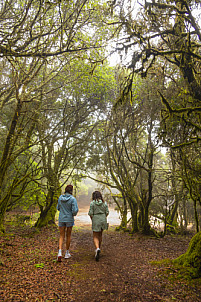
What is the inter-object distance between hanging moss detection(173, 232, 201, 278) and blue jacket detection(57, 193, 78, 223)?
3.03m

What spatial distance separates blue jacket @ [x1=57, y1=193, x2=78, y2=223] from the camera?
5465 millimetres

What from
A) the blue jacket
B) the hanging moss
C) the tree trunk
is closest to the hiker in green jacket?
the blue jacket

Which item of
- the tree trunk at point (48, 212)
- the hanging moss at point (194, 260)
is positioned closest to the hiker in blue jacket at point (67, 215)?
the hanging moss at point (194, 260)

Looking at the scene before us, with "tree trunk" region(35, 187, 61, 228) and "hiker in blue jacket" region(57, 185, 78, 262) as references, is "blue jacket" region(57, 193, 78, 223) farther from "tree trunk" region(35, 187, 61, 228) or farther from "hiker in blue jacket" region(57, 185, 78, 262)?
"tree trunk" region(35, 187, 61, 228)

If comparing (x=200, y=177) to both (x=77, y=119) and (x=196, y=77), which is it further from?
(x=77, y=119)

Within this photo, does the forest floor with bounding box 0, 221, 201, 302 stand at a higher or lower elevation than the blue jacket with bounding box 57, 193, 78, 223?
lower

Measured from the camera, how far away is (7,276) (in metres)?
3.73

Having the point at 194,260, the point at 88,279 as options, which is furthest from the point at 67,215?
the point at 194,260

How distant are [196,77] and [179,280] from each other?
5.11 m

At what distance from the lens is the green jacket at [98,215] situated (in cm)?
582

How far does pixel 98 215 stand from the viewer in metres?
5.98

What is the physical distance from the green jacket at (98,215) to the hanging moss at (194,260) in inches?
91.0

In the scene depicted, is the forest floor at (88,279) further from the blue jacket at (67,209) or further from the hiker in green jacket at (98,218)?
the blue jacket at (67,209)

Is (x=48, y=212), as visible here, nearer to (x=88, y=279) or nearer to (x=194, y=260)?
(x=88, y=279)
